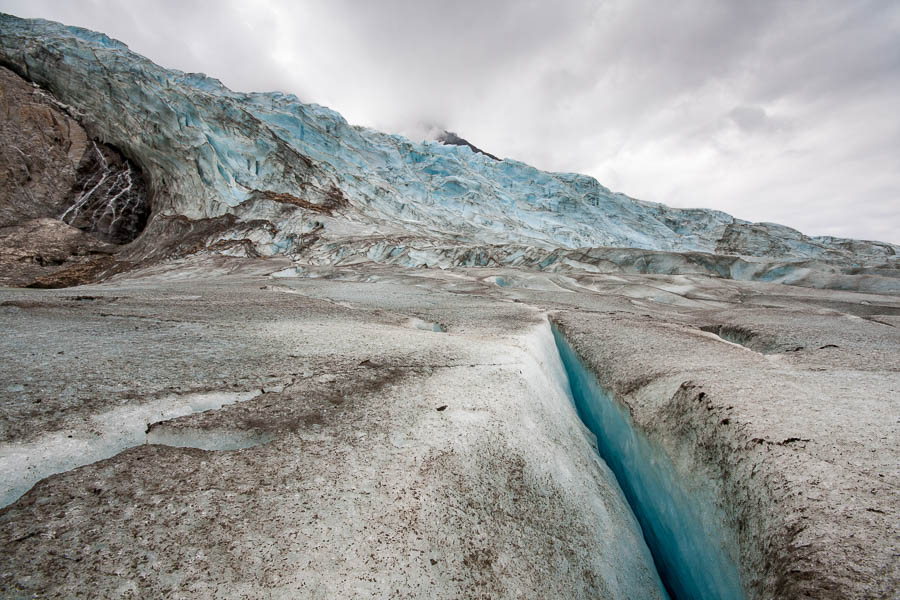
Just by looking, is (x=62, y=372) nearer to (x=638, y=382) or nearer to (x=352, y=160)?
(x=638, y=382)

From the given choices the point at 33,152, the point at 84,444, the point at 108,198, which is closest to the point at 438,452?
the point at 84,444

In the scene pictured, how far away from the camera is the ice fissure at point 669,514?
2.24 meters

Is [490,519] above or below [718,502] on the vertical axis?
below

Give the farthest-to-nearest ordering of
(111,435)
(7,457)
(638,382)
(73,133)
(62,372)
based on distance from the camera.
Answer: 1. (73,133)
2. (638,382)
3. (62,372)
4. (111,435)
5. (7,457)

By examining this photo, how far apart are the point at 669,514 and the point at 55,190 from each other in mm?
32630

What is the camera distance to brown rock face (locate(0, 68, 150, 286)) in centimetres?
1834

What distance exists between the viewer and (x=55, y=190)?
21766mm

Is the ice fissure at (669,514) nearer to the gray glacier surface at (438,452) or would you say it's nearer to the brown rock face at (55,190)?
the gray glacier surface at (438,452)

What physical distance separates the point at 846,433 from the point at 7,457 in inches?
173

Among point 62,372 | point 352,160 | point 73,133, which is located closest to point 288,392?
point 62,372

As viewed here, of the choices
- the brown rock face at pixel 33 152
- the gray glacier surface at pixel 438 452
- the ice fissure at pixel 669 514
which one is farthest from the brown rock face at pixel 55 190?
the ice fissure at pixel 669 514

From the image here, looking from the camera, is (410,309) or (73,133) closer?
(410,309)

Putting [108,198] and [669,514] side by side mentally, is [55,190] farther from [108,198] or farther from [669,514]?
[669,514]

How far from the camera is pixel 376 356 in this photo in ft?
12.0
